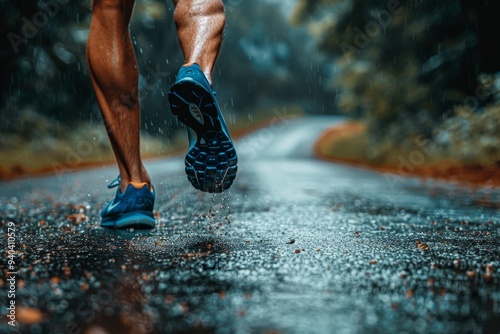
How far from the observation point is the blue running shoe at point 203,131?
7.48ft

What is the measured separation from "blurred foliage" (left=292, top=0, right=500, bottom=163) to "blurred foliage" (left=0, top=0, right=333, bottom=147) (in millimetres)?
4585

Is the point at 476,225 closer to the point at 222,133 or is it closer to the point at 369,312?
the point at 222,133

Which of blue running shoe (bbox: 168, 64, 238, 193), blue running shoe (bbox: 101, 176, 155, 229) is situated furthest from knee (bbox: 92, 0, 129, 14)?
blue running shoe (bbox: 101, 176, 155, 229)

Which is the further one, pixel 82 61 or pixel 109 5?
pixel 82 61

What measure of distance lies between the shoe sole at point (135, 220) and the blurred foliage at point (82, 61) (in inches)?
32.0

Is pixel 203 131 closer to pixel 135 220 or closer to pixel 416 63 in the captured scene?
pixel 135 220

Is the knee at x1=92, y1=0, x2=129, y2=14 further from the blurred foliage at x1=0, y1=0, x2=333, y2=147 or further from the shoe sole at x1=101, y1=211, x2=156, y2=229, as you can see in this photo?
the shoe sole at x1=101, y1=211, x2=156, y2=229

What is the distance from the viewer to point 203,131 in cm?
235

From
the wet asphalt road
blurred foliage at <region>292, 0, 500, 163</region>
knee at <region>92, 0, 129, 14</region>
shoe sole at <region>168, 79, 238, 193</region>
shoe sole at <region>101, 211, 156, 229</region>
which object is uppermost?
blurred foliage at <region>292, 0, 500, 163</region>

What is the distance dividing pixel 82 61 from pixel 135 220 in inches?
523

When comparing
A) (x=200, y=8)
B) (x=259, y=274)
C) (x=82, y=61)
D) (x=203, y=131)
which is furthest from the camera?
(x=82, y=61)

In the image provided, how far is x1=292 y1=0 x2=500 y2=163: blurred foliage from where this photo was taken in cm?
1122

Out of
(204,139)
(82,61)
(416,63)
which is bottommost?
(204,139)

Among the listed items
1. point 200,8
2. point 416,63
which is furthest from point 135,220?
point 416,63
